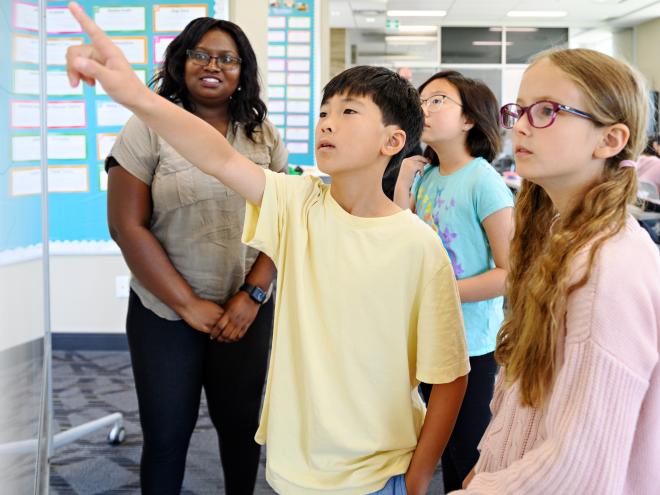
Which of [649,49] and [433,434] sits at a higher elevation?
[649,49]

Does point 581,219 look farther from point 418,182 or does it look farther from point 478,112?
point 418,182

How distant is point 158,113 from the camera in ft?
3.46

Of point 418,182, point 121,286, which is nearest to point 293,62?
point 121,286

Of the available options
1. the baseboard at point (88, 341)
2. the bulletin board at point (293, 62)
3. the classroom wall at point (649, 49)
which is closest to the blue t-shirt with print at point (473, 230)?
the baseboard at point (88, 341)

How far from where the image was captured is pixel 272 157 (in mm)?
1791

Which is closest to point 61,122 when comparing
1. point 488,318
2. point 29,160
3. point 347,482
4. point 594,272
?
point 29,160

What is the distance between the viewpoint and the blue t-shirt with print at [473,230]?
5.33ft

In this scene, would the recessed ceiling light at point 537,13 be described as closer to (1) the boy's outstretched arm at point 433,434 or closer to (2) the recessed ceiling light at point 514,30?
(2) the recessed ceiling light at point 514,30

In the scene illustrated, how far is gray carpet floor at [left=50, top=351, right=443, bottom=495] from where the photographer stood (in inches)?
96.5

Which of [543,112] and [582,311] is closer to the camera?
[582,311]

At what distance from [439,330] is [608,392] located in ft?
1.26

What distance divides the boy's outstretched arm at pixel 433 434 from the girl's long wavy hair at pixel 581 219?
0.73 feet

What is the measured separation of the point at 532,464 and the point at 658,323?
23 cm

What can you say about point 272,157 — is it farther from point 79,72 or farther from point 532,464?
point 532,464
